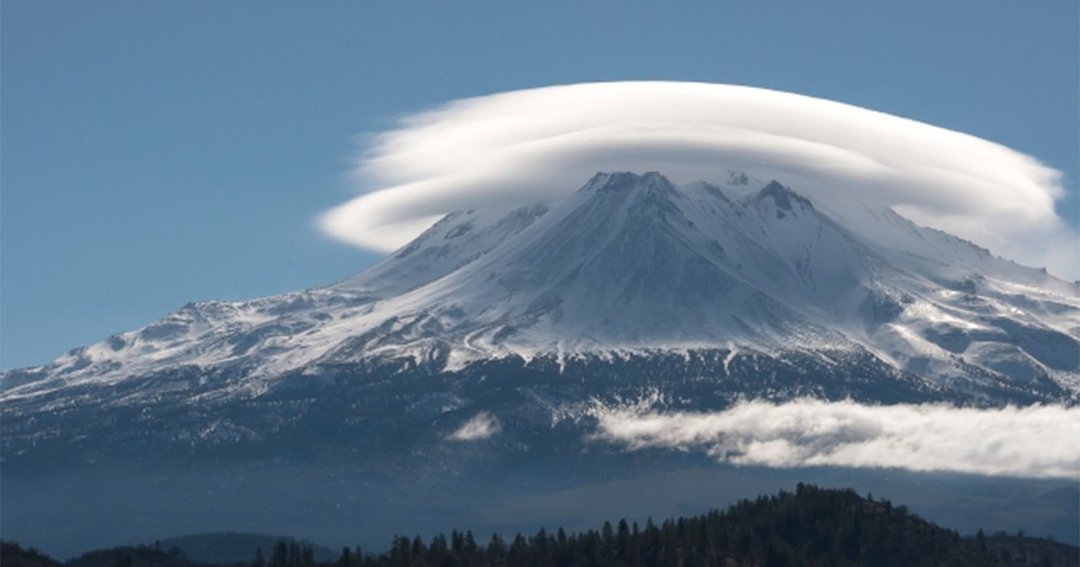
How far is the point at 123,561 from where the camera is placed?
19212 centimetres

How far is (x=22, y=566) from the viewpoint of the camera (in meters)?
173

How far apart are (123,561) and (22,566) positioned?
19766 mm

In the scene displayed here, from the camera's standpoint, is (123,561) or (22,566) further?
(123,561)
